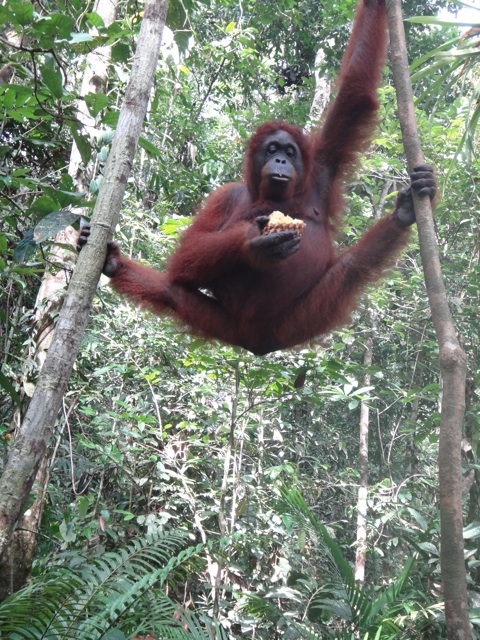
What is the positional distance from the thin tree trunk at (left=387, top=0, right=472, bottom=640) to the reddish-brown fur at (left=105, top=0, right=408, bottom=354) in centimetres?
82

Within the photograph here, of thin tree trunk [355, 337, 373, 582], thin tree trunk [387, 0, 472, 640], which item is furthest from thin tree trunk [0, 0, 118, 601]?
thin tree trunk [355, 337, 373, 582]

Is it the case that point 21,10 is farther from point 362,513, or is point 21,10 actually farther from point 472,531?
point 362,513

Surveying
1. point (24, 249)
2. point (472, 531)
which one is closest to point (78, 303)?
point (24, 249)

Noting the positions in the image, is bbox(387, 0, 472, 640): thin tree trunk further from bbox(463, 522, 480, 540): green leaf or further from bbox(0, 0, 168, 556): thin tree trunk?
bbox(463, 522, 480, 540): green leaf

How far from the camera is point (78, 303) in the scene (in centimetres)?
173

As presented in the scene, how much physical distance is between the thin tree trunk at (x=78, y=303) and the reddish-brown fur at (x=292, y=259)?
76cm

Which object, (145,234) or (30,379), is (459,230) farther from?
(30,379)

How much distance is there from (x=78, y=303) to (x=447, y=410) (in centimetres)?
106

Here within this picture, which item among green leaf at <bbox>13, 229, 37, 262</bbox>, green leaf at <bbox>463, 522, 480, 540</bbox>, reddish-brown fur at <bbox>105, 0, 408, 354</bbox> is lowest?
green leaf at <bbox>463, 522, 480, 540</bbox>

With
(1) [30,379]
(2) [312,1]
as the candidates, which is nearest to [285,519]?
(1) [30,379]

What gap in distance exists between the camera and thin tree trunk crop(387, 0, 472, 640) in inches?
49.1

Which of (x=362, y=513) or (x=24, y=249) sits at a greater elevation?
(x=24, y=249)

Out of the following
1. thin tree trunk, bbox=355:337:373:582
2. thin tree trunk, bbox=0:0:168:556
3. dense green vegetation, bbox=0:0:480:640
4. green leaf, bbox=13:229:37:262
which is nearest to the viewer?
thin tree trunk, bbox=0:0:168:556

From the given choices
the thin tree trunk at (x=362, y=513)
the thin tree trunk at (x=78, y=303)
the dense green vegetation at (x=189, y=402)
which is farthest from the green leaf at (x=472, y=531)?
the thin tree trunk at (x=78, y=303)
